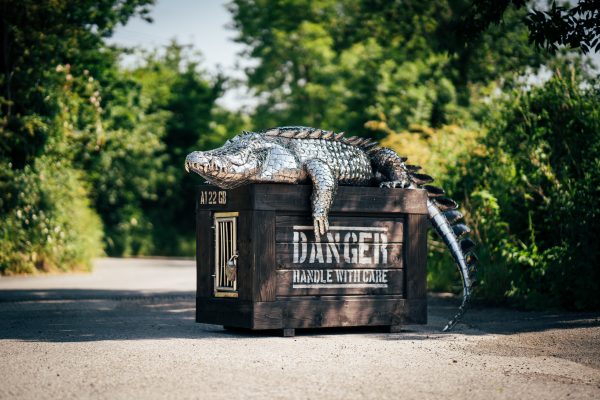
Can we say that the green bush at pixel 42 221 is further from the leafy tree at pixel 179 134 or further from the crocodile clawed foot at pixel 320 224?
the leafy tree at pixel 179 134

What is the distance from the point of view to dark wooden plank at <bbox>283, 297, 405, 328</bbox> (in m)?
8.85

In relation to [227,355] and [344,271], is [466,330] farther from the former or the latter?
[227,355]

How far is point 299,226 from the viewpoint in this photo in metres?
8.94

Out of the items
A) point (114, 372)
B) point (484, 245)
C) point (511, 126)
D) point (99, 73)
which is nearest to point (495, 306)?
point (484, 245)

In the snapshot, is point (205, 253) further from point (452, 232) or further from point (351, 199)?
point (452, 232)

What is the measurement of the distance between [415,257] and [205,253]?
2378 millimetres

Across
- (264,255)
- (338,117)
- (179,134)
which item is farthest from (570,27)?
(179,134)

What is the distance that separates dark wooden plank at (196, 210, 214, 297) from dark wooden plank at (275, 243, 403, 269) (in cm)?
100

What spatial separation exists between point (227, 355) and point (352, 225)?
2.52 m

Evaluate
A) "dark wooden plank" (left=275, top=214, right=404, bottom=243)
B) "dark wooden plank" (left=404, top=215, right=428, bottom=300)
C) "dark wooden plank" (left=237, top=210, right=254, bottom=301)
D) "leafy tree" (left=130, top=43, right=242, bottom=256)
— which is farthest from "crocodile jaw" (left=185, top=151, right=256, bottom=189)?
"leafy tree" (left=130, top=43, right=242, bottom=256)

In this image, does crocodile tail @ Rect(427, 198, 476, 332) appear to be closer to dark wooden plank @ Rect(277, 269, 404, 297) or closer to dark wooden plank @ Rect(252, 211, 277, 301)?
dark wooden plank @ Rect(277, 269, 404, 297)

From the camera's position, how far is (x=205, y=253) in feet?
31.3

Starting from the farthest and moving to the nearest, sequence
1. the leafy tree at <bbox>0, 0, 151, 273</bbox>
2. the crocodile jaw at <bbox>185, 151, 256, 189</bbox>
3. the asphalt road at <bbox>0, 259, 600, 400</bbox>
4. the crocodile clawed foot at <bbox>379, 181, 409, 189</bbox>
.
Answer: the leafy tree at <bbox>0, 0, 151, 273</bbox> < the crocodile clawed foot at <bbox>379, 181, 409, 189</bbox> < the crocodile jaw at <bbox>185, 151, 256, 189</bbox> < the asphalt road at <bbox>0, 259, 600, 400</bbox>

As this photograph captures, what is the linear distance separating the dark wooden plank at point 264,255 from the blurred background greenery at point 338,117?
4.39 metres
